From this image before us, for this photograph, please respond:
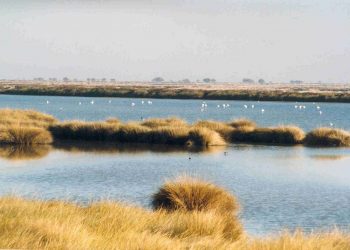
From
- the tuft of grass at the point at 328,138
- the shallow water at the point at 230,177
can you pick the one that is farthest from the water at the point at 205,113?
the shallow water at the point at 230,177

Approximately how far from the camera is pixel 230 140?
1393 inches

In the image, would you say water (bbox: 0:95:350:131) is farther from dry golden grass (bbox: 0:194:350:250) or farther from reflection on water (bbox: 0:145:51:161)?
dry golden grass (bbox: 0:194:350:250)

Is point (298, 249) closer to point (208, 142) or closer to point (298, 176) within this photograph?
point (298, 176)

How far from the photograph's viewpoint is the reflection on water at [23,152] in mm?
26297

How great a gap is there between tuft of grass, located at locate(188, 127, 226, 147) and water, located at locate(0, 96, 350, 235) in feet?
2.64

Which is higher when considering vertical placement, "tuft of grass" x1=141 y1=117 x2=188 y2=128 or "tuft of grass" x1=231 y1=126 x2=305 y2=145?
"tuft of grass" x1=141 y1=117 x2=188 y2=128

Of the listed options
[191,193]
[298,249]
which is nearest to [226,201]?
[191,193]

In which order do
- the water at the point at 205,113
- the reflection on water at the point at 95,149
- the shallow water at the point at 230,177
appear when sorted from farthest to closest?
1. the water at the point at 205,113
2. the reflection on water at the point at 95,149
3. the shallow water at the point at 230,177

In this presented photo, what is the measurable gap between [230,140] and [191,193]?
2055 cm

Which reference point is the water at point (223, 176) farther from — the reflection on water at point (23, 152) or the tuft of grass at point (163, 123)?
the tuft of grass at point (163, 123)

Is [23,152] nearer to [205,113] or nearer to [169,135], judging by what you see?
[169,135]

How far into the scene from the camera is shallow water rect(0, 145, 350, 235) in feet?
52.9

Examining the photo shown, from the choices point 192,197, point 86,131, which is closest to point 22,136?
point 86,131

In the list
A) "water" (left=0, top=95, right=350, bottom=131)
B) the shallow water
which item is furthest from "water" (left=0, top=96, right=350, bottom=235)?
"water" (left=0, top=95, right=350, bottom=131)
